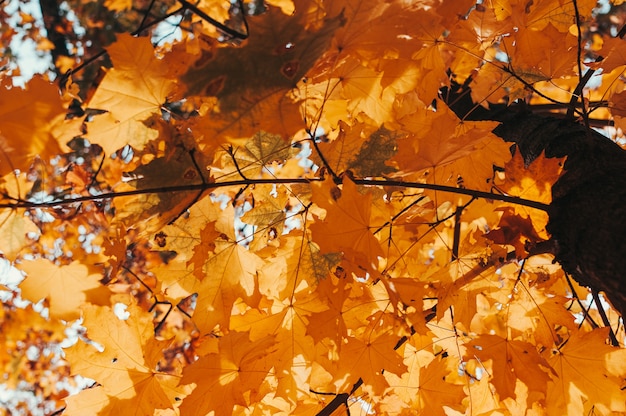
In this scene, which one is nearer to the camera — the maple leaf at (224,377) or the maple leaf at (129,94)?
the maple leaf at (129,94)

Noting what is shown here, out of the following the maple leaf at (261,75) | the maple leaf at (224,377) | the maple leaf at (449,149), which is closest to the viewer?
the maple leaf at (261,75)

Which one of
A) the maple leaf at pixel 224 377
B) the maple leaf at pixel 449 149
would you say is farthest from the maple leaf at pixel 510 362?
the maple leaf at pixel 224 377

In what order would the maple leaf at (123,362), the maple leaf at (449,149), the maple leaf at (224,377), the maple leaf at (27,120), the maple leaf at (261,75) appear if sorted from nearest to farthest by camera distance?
the maple leaf at (261,75) → the maple leaf at (27,120) → the maple leaf at (449,149) → the maple leaf at (224,377) → the maple leaf at (123,362)

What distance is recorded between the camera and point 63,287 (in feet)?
3.53

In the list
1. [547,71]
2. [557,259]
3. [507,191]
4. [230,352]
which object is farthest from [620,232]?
[230,352]

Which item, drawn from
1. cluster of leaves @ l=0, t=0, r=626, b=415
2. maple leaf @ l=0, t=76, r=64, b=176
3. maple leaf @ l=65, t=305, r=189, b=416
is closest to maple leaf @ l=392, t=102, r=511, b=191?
cluster of leaves @ l=0, t=0, r=626, b=415

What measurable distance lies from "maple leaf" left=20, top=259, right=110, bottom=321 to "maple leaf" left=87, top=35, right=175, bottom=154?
0.30 m

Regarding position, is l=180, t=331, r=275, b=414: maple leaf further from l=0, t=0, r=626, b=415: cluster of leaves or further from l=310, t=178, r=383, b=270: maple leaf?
l=310, t=178, r=383, b=270: maple leaf

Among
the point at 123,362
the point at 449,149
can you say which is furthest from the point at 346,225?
the point at 123,362

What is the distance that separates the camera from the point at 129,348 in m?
1.28

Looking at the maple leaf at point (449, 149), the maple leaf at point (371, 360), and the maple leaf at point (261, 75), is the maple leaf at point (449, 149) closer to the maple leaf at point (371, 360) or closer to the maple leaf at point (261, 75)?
the maple leaf at point (261, 75)

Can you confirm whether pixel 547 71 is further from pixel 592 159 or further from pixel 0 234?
pixel 0 234

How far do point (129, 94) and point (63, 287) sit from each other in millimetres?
492

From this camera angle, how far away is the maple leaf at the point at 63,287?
3.45ft
